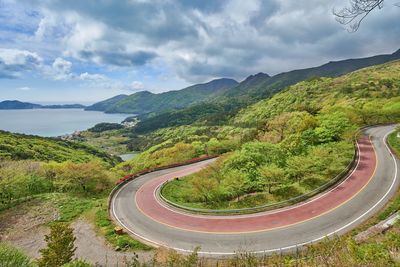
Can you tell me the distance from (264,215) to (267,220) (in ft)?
3.35

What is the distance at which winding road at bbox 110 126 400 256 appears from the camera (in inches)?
774

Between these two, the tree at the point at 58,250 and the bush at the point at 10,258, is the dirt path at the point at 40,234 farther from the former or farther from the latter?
the bush at the point at 10,258

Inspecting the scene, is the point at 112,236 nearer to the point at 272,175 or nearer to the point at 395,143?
the point at 272,175

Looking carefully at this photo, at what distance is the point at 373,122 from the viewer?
5975 centimetres

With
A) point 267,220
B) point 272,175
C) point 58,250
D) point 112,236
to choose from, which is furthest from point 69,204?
point 272,175

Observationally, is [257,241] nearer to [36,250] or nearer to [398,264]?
[398,264]

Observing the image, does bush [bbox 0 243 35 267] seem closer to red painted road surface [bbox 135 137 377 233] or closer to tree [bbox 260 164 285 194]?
red painted road surface [bbox 135 137 377 233]

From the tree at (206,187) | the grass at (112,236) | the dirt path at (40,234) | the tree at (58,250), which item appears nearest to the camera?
the tree at (58,250)

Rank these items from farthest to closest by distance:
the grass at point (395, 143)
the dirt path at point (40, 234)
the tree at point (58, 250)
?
the grass at point (395, 143) → the dirt path at point (40, 234) → the tree at point (58, 250)

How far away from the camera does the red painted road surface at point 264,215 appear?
22062 millimetres

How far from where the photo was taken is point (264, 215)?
929 inches

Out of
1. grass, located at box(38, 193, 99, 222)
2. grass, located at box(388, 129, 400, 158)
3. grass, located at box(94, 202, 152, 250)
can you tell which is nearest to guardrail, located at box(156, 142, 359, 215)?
grass, located at box(94, 202, 152, 250)

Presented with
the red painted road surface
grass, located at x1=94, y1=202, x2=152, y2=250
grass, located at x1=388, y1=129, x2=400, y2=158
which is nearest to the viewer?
grass, located at x1=94, y1=202, x2=152, y2=250

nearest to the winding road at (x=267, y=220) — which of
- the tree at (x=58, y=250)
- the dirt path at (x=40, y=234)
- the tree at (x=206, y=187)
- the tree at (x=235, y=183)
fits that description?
the dirt path at (x=40, y=234)
